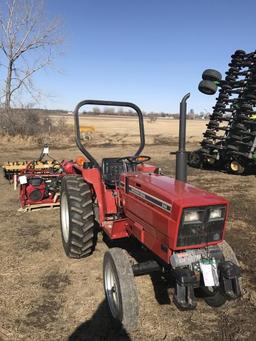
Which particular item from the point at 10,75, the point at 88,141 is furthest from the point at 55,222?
the point at 10,75

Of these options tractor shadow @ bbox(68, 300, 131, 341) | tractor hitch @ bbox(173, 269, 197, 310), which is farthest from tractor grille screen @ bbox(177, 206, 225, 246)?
tractor shadow @ bbox(68, 300, 131, 341)

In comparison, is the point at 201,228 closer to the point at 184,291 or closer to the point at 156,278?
the point at 184,291

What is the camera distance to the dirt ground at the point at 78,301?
10.7ft

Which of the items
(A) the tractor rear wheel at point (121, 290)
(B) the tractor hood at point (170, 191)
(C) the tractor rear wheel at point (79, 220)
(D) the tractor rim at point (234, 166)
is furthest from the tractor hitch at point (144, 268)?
(D) the tractor rim at point (234, 166)

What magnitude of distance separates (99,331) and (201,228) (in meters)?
1.30

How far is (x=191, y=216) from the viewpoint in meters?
3.04

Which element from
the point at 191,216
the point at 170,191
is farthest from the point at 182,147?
the point at 191,216

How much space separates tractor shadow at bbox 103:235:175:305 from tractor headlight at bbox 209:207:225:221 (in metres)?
1.01

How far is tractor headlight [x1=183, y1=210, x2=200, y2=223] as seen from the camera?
3.02 m

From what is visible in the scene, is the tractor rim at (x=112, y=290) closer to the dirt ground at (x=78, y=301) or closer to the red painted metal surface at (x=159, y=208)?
the dirt ground at (x=78, y=301)

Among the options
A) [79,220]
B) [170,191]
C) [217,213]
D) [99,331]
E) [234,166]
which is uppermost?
[170,191]

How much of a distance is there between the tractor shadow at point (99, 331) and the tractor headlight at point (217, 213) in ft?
4.13

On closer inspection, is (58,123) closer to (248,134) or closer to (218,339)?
(248,134)

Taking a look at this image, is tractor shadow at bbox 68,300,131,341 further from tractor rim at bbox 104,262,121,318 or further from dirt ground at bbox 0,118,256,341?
tractor rim at bbox 104,262,121,318
